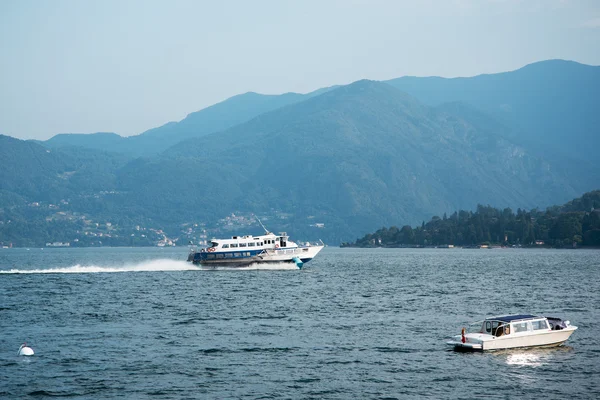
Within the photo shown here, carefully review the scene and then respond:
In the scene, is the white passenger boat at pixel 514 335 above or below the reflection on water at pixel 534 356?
above

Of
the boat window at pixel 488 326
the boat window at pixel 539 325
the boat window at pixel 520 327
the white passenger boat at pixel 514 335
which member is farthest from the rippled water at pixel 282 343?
the boat window at pixel 488 326

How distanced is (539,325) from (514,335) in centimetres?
225

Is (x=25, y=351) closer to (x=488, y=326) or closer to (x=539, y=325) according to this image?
(x=488, y=326)

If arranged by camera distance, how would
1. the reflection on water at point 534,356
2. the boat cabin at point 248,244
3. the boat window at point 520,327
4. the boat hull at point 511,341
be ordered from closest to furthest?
the reflection on water at point 534,356 → the boat hull at point 511,341 → the boat window at point 520,327 → the boat cabin at point 248,244

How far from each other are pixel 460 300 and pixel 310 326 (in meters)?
24.8

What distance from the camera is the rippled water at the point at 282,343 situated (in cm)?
4066

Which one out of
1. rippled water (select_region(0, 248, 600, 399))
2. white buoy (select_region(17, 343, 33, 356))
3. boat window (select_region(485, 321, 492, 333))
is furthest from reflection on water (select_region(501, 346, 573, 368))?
white buoy (select_region(17, 343, 33, 356))

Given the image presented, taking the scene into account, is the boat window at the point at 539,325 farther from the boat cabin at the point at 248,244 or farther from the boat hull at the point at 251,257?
the boat hull at the point at 251,257

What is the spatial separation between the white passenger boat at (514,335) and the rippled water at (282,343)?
70cm

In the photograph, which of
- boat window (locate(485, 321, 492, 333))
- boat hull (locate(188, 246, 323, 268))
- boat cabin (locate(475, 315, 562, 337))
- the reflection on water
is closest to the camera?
the reflection on water

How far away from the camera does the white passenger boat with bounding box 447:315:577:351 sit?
162ft

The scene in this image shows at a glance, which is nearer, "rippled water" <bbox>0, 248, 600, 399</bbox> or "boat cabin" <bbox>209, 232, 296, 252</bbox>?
"rippled water" <bbox>0, 248, 600, 399</bbox>

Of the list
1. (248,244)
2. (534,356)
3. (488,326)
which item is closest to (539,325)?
(534,356)

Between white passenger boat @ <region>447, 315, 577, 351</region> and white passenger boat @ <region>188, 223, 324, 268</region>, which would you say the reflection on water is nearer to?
white passenger boat @ <region>447, 315, 577, 351</region>
